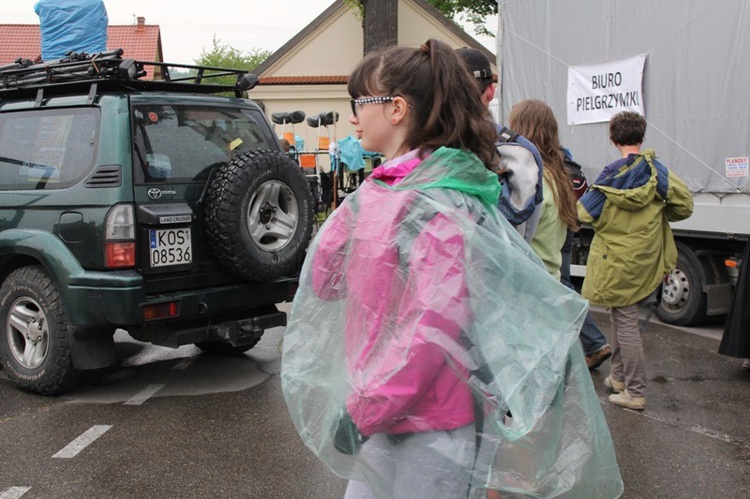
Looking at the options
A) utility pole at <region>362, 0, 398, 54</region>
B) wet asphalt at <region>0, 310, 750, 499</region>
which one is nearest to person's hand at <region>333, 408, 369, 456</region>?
wet asphalt at <region>0, 310, 750, 499</region>

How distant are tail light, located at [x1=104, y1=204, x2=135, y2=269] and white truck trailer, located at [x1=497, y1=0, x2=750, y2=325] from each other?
473 cm

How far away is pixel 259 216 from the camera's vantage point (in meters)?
5.29

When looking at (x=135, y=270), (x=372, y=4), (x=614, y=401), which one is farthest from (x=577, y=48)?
(x=372, y=4)

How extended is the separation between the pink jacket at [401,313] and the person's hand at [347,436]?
3 centimetres

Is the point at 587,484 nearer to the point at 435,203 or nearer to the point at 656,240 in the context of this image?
the point at 435,203

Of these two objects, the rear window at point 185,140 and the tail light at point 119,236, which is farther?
the rear window at point 185,140

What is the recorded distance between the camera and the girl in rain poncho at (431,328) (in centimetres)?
Result: 185

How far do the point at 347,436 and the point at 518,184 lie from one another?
65.2 inches

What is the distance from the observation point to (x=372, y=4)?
61.4ft

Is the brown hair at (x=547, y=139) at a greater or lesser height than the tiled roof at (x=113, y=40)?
lesser

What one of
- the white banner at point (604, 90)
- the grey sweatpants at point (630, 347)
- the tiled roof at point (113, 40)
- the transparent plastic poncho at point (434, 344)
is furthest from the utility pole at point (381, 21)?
the tiled roof at point (113, 40)

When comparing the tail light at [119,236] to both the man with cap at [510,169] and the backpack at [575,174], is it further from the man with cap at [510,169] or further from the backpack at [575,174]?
the backpack at [575,174]

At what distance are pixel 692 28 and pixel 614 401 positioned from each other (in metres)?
3.53

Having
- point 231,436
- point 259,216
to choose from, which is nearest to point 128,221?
point 259,216
